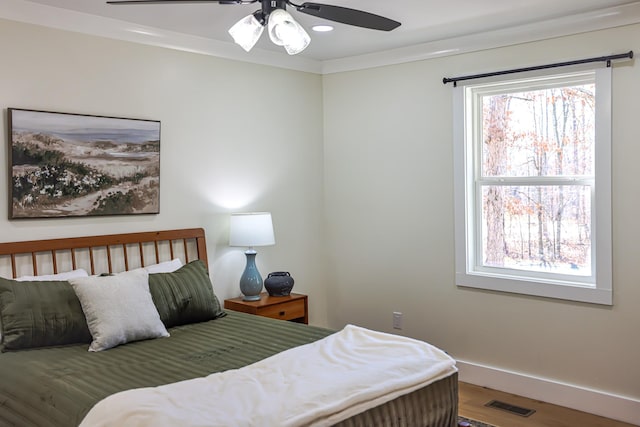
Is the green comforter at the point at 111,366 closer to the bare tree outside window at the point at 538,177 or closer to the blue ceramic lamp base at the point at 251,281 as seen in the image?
the blue ceramic lamp base at the point at 251,281

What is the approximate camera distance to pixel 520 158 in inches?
161

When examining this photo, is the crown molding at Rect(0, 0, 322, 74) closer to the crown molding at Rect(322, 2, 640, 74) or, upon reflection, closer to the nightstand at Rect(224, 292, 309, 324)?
the crown molding at Rect(322, 2, 640, 74)

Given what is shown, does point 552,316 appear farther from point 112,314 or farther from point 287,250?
point 112,314

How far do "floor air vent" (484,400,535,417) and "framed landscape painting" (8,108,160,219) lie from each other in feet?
8.48

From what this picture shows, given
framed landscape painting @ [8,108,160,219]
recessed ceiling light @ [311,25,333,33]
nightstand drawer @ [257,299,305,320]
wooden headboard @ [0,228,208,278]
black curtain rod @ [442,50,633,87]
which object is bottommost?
nightstand drawer @ [257,299,305,320]

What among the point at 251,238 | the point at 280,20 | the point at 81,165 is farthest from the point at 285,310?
the point at 280,20

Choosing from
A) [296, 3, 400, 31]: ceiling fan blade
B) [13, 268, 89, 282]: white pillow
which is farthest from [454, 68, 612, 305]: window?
[13, 268, 89, 282]: white pillow

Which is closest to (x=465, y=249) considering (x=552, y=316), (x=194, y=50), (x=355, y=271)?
(x=552, y=316)

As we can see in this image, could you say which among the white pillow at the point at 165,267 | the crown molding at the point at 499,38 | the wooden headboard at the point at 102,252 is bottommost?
the white pillow at the point at 165,267

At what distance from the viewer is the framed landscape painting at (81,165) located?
329 cm

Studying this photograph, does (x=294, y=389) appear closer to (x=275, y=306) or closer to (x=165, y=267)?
(x=165, y=267)

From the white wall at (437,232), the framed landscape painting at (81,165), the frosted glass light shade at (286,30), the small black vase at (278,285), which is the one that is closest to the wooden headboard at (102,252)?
the framed landscape painting at (81,165)

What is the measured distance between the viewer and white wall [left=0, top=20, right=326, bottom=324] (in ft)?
11.1

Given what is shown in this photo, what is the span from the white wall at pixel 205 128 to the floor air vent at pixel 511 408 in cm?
176
